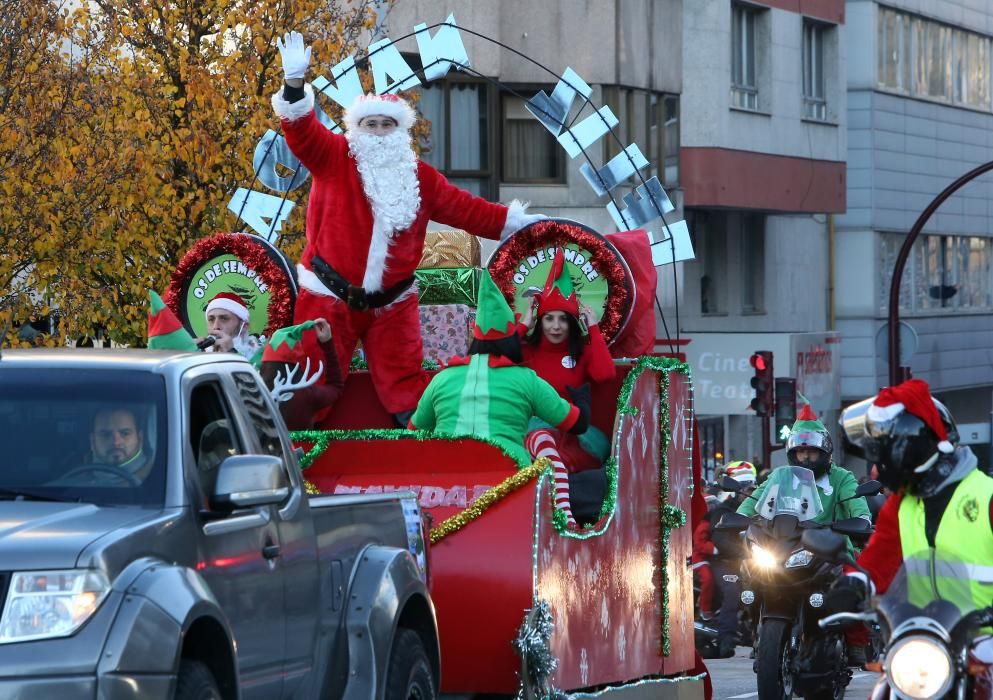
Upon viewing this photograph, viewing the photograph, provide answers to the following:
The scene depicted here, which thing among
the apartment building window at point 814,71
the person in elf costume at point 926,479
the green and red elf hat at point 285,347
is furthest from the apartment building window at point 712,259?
the person in elf costume at point 926,479

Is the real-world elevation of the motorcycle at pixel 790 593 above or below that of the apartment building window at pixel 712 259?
below

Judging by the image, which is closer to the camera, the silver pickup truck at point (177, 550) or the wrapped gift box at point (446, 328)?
the silver pickup truck at point (177, 550)

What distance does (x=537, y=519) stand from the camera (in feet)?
27.1

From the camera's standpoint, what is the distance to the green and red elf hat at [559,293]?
406 inches

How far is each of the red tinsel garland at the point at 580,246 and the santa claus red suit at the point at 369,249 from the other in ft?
1.64

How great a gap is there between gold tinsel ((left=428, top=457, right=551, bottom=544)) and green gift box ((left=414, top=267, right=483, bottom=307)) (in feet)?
12.5

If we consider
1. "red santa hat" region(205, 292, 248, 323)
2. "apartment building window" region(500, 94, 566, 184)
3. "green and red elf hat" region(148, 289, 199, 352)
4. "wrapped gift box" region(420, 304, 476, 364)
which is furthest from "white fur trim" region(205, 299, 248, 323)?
"apartment building window" region(500, 94, 566, 184)

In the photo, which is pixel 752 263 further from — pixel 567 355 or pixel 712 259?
pixel 567 355

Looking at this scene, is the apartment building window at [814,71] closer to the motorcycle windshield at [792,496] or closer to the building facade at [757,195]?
the building facade at [757,195]

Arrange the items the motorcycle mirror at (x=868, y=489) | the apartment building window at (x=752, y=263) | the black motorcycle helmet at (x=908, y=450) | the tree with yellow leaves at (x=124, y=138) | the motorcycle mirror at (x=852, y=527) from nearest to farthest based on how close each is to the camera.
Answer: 1. the black motorcycle helmet at (x=908, y=450)
2. the motorcycle mirror at (x=852, y=527)
3. the motorcycle mirror at (x=868, y=489)
4. the tree with yellow leaves at (x=124, y=138)
5. the apartment building window at (x=752, y=263)

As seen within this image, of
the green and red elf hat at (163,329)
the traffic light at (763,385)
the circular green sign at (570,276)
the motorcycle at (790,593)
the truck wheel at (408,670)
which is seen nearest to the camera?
the truck wheel at (408,670)

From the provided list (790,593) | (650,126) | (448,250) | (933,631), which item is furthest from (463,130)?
(933,631)

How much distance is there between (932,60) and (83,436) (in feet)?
140

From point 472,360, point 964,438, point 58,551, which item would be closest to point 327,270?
point 472,360
